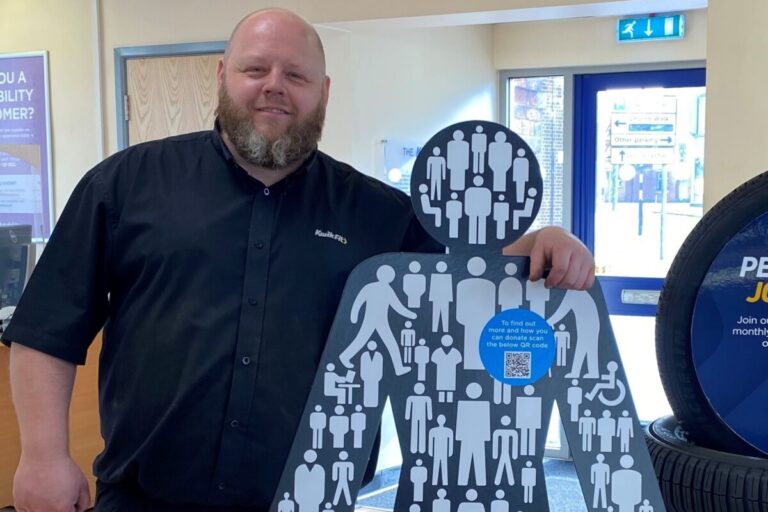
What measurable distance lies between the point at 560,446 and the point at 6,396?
288 centimetres

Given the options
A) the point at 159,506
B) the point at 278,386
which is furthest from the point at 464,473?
the point at 159,506

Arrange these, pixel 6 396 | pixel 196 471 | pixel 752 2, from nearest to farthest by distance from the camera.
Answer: pixel 196 471
pixel 752 2
pixel 6 396

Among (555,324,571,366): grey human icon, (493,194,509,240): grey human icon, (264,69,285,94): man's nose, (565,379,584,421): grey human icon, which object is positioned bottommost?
(565,379,584,421): grey human icon

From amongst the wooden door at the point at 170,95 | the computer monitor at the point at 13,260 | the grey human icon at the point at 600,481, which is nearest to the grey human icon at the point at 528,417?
the grey human icon at the point at 600,481

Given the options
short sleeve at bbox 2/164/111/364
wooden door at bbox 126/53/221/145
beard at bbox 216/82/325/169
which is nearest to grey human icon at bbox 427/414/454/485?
beard at bbox 216/82/325/169

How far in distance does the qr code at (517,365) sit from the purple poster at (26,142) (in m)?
3.81

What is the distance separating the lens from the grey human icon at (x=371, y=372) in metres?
1.41

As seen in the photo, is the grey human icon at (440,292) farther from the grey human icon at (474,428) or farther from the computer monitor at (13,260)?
the computer monitor at (13,260)

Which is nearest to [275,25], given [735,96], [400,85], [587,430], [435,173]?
[435,173]

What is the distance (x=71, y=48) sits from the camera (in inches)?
177

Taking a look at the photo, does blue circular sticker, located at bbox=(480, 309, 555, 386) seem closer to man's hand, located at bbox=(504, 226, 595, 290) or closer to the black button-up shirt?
man's hand, located at bbox=(504, 226, 595, 290)

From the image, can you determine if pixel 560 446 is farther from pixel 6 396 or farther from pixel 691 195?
pixel 6 396

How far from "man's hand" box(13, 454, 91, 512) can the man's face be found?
2.16 ft

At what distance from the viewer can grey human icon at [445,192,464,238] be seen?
1400mm
